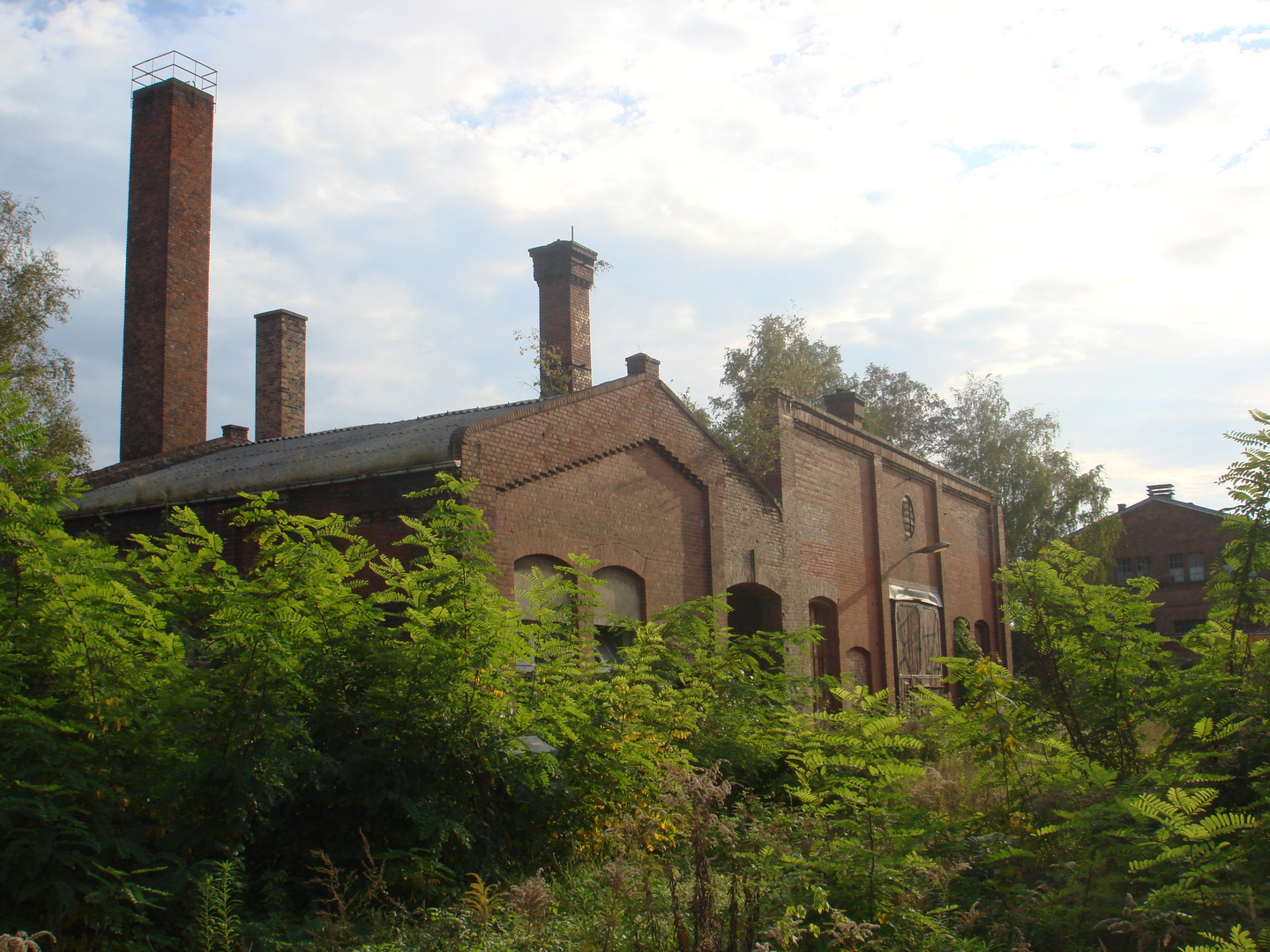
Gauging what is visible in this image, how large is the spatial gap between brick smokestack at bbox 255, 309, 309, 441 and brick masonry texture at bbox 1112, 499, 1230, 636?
111 ft

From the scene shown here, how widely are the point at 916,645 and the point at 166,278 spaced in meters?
18.5

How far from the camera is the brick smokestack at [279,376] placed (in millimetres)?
22328

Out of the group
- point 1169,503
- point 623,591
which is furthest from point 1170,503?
point 623,591

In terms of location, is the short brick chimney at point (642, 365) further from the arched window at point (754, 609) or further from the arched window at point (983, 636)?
the arched window at point (983, 636)

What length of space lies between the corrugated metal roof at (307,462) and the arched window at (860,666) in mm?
8904

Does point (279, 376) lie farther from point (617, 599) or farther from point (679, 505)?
point (617, 599)

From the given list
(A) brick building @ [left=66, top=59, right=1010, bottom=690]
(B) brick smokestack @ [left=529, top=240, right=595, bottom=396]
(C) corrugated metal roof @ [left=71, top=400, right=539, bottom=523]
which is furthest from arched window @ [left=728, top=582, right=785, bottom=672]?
(B) brick smokestack @ [left=529, top=240, right=595, bottom=396]

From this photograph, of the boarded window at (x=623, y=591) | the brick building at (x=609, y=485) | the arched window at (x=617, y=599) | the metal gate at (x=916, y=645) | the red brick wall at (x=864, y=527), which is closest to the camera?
the brick building at (x=609, y=485)

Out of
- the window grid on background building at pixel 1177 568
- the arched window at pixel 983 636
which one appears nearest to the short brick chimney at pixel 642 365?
the arched window at pixel 983 636

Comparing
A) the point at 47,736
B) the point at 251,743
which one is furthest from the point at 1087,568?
the point at 47,736

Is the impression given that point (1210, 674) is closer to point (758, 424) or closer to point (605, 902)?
point (605, 902)

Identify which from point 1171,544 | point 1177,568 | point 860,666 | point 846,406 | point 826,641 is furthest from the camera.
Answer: point 1171,544

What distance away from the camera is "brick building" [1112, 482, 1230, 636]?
40938 mm

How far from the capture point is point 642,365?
1502 centimetres
